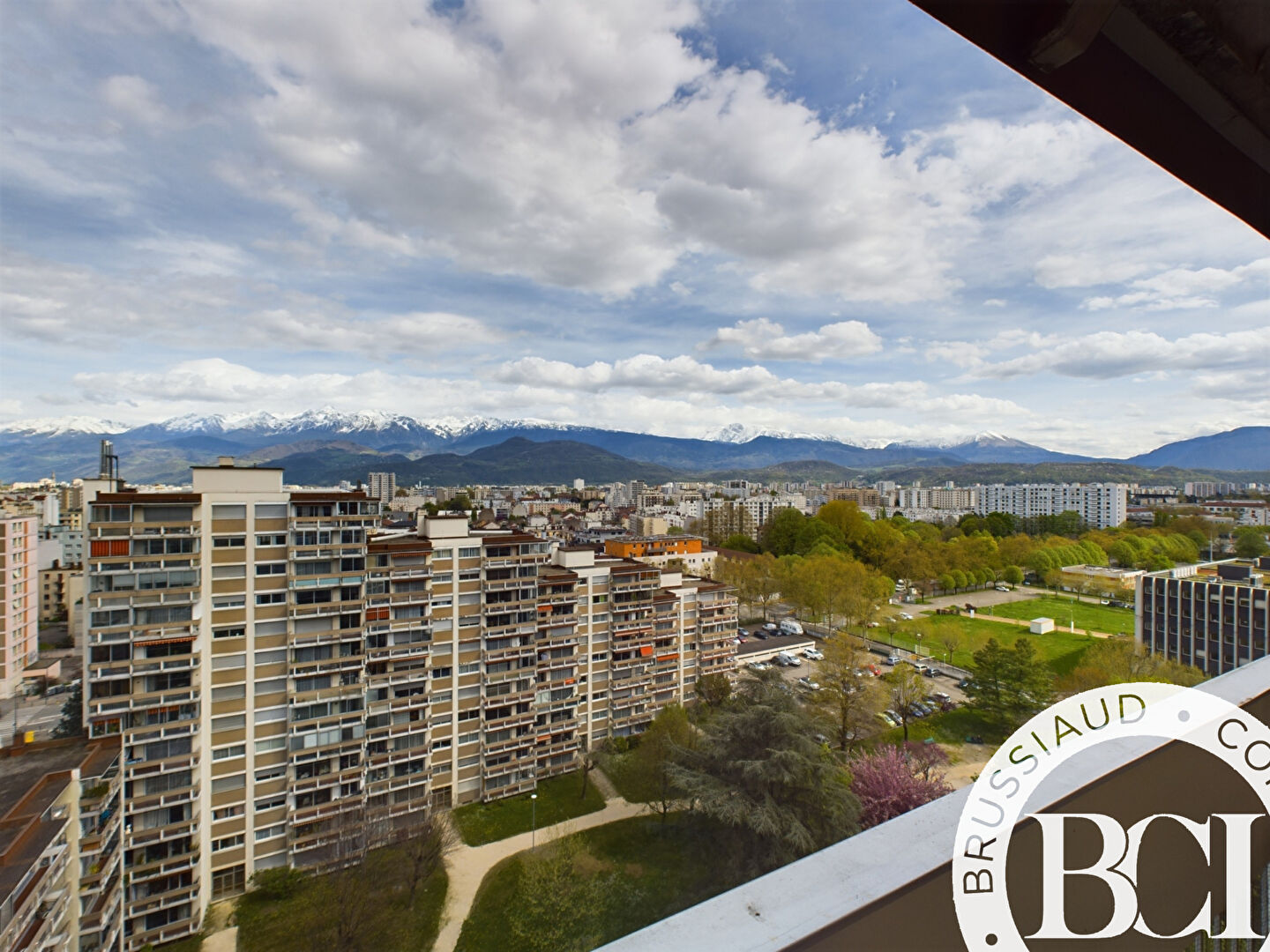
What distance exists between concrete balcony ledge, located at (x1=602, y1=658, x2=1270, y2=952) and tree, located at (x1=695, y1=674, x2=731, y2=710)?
34.9ft

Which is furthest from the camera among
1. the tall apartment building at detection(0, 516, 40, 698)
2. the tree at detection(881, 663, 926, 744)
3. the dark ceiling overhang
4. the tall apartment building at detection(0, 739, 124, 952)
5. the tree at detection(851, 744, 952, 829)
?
the tall apartment building at detection(0, 516, 40, 698)

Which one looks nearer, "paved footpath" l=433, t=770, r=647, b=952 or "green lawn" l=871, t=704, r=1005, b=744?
"paved footpath" l=433, t=770, r=647, b=952

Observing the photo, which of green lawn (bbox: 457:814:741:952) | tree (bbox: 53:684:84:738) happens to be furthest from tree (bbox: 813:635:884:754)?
tree (bbox: 53:684:84:738)

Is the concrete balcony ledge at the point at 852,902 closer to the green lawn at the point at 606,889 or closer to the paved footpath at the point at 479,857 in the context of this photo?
the green lawn at the point at 606,889

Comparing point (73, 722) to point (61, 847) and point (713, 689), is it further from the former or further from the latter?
point (713, 689)

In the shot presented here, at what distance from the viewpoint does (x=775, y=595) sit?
64.5ft

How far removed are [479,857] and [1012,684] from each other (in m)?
9.08

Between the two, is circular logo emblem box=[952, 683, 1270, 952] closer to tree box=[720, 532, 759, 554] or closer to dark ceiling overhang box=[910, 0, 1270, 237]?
dark ceiling overhang box=[910, 0, 1270, 237]

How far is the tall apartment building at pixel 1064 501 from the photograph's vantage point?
41.0m

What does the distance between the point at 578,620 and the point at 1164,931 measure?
8942 millimetres

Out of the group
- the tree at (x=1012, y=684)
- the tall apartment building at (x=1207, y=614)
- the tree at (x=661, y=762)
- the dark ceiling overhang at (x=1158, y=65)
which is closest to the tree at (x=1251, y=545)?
the tall apartment building at (x=1207, y=614)

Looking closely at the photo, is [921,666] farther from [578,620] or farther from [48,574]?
[48,574]

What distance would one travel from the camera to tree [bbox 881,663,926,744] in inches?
384

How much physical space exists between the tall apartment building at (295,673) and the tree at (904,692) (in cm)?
550
